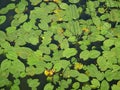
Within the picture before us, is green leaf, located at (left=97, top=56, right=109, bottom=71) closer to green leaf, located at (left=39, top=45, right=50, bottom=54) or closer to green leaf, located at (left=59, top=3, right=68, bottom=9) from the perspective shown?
green leaf, located at (left=39, top=45, right=50, bottom=54)

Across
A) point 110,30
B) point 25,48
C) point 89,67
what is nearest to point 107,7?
point 110,30

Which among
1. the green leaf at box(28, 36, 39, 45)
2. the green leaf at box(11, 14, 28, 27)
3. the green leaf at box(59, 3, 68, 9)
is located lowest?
the green leaf at box(28, 36, 39, 45)

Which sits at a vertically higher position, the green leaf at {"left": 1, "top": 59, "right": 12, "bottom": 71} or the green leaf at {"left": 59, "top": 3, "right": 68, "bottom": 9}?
the green leaf at {"left": 59, "top": 3, "right": 68, "bottom": 9}

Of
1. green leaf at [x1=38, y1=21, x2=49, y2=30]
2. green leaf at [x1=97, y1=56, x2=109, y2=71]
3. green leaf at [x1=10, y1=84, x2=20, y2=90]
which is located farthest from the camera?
green leaf at [x1=38, y1=21, x2=49, y2=30]

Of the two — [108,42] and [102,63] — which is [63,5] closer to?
[108,42]

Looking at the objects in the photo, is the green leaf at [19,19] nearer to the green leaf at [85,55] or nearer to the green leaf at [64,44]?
the green leaf at [64,44]

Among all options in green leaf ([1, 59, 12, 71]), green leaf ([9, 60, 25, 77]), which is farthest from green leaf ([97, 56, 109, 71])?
green leaf ([1, 59, 12, 71])

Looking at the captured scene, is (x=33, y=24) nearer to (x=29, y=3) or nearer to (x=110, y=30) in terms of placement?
(x=29, y=3)

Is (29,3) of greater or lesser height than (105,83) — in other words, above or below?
above
